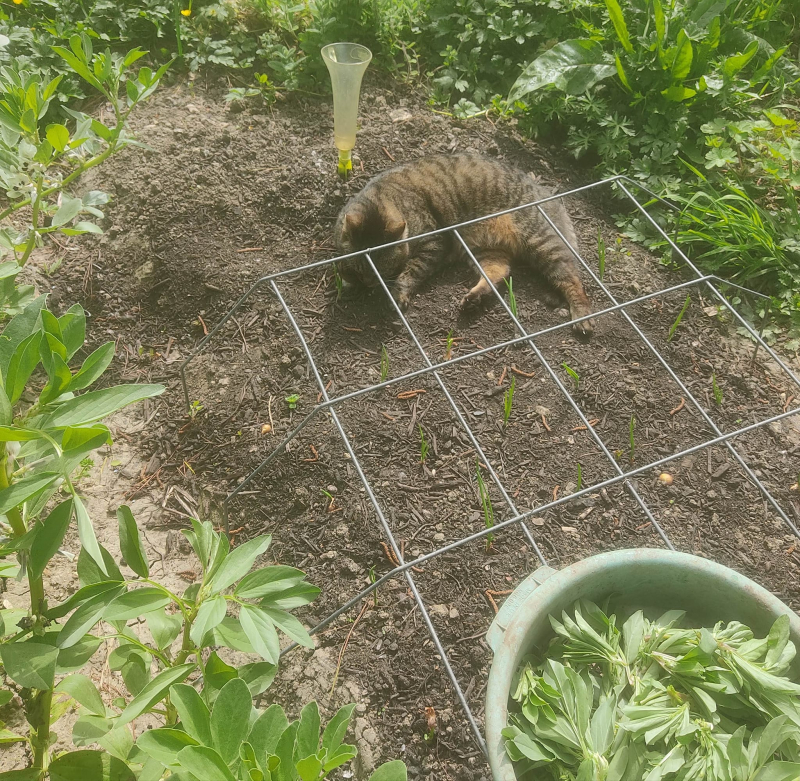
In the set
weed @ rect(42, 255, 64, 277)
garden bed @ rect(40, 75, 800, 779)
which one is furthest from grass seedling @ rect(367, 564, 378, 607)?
weed @ rect(42, 255, 64, 277)

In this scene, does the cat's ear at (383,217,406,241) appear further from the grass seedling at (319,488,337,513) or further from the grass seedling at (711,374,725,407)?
the grass seedling at (711,374,725,407)

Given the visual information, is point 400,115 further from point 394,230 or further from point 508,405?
point 508,405

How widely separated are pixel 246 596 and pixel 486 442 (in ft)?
4.72

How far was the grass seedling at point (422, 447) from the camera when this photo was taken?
89.7 inches

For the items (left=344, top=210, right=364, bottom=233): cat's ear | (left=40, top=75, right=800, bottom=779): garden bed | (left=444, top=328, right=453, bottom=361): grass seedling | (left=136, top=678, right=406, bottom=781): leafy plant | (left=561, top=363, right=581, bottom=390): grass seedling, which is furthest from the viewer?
(left=344, top=210, right=364, bottom=233): cat's ear

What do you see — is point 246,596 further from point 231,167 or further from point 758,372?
point 231,167

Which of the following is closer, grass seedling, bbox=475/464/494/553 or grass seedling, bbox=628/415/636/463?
grass seedling, bbox=475/464/494/553

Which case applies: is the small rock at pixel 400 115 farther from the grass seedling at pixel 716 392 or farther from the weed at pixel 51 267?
the grass seedling at pixel 716 392

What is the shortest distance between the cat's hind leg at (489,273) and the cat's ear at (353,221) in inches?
21.9

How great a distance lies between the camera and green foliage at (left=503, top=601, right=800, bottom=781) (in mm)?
1191

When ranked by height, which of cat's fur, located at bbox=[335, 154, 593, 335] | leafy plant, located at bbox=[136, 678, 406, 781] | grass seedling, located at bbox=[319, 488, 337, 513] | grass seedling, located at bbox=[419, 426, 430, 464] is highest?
leafy plant, located at bbox=[136, 678, 406, 781]

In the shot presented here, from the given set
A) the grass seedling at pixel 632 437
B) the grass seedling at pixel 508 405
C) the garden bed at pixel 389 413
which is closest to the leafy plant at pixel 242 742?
the garden bed at pixel 389 413

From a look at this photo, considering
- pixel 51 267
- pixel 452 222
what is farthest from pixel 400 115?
pixel 51 267

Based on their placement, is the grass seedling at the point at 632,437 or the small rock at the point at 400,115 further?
the small rock at the point at 400,115
